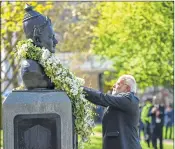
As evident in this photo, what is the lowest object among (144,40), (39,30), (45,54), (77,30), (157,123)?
(157,123)

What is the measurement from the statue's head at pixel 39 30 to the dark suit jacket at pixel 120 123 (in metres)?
1.06

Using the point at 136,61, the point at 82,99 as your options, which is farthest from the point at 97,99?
the point at 136,61

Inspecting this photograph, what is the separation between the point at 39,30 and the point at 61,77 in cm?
67

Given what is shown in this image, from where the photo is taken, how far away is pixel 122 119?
8.41 meters

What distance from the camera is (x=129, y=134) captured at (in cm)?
845

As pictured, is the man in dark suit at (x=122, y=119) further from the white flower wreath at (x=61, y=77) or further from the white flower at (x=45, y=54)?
the white flower at (x=45, y=54)

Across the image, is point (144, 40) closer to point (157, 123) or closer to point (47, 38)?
point (157, 123)

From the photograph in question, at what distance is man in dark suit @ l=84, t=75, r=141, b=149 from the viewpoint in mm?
8336

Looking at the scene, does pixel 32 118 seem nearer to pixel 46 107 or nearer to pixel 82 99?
pixel 46 107

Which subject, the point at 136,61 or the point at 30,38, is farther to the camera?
the point at 136,61

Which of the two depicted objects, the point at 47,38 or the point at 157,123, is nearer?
the point at 47,38

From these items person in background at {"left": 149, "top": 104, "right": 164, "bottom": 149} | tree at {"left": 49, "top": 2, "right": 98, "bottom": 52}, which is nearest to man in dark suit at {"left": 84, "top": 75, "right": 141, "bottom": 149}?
person in background at {"left": 149, "top": 104, "right": 164, "bottom": 149}

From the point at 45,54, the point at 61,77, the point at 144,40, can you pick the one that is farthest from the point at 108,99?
the point at 144,40

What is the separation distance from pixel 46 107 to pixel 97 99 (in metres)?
0.79
